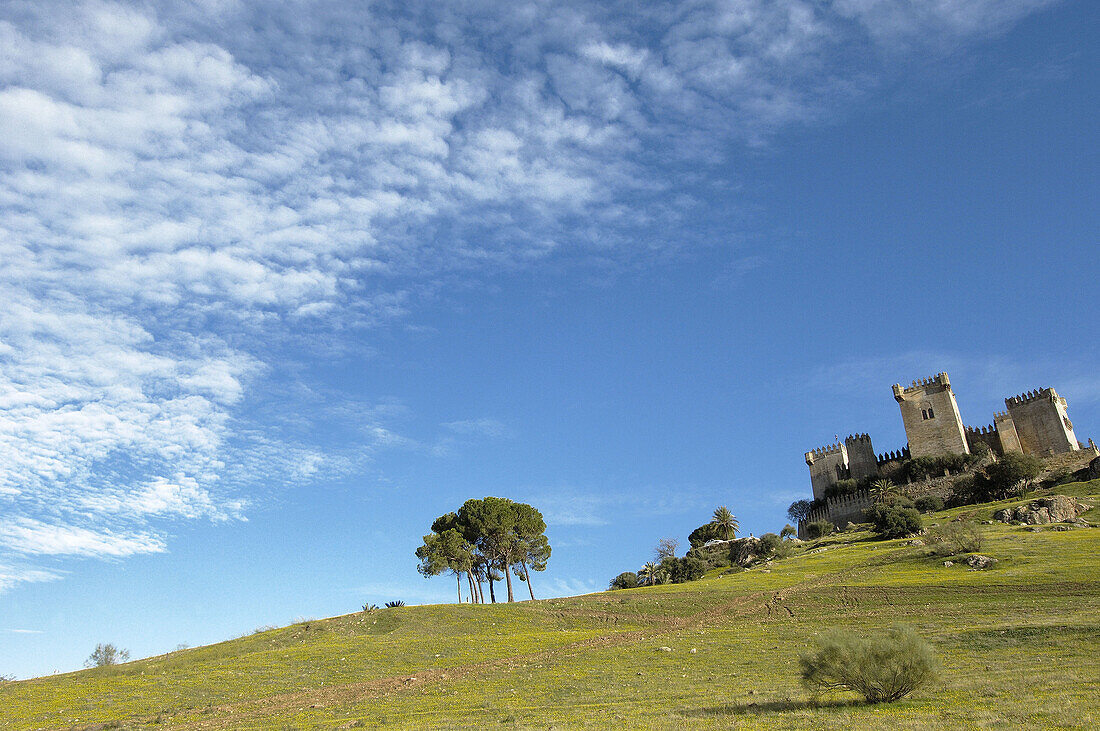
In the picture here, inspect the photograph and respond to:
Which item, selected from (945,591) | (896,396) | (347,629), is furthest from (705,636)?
(896,396)

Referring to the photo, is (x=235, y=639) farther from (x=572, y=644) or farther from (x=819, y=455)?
(x=819, y=455)

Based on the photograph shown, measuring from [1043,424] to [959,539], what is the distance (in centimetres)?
5573

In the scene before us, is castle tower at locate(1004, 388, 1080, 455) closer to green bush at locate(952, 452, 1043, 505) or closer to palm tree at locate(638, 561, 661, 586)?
green bush at locate(952, 452, 1043, 505)

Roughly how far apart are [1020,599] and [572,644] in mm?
24112

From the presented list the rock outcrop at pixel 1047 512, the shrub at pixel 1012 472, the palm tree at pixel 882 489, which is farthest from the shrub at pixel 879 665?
the palm tree at pixel 882 489

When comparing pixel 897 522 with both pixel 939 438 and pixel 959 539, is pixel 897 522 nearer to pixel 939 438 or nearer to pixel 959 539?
pixel 959 539

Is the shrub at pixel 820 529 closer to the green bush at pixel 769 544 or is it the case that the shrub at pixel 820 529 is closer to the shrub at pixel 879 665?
the green bush at pixel 769 544

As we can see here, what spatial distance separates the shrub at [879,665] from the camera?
2078 cm

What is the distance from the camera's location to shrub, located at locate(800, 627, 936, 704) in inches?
818

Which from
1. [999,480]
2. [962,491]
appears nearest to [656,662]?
[999,480]

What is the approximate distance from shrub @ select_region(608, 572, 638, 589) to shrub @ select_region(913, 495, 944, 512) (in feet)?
115

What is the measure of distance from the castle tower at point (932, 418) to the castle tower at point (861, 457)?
6642 millimetres

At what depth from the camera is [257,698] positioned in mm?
31500

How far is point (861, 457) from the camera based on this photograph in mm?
111250
